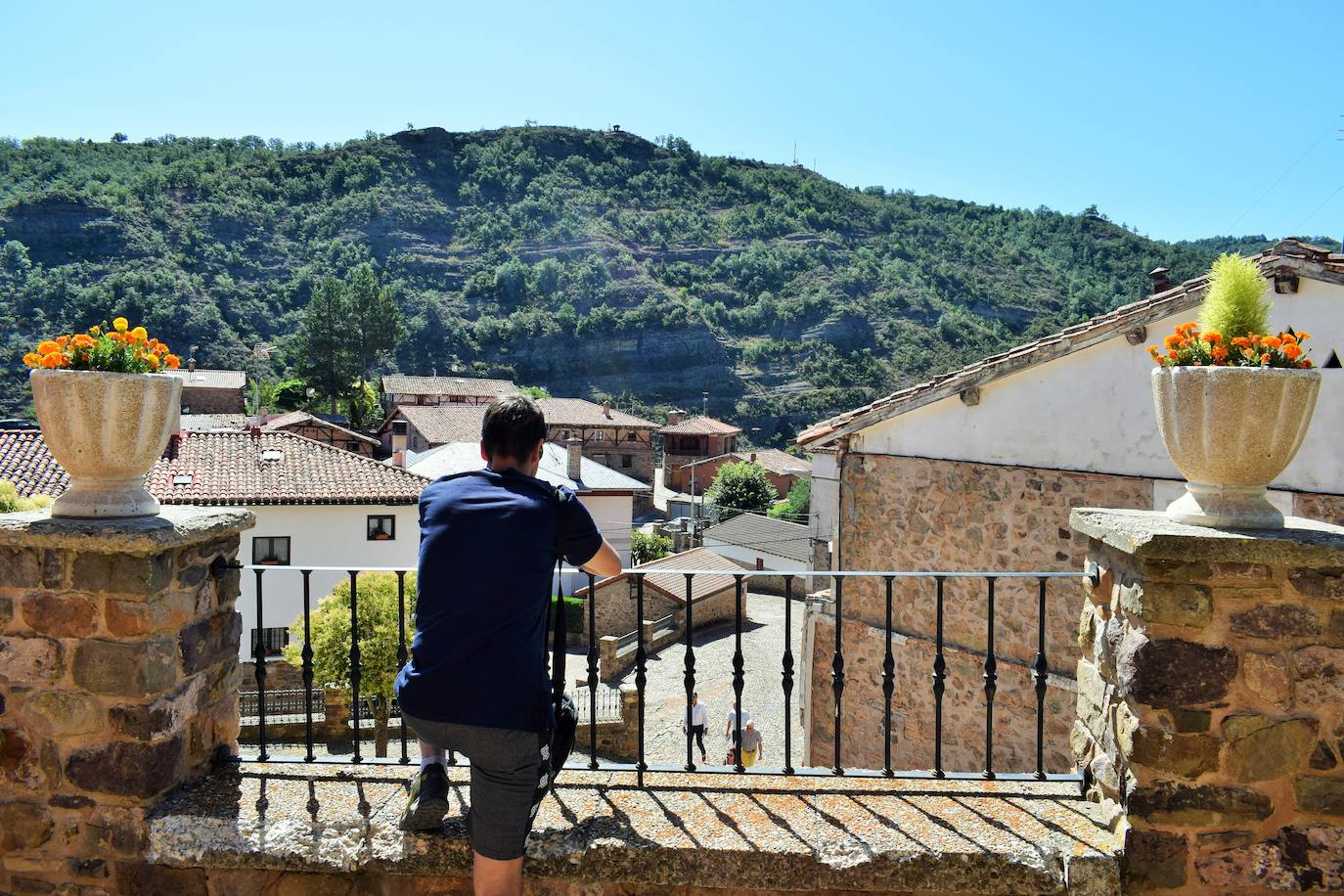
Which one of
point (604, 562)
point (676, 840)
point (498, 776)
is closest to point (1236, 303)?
point (604, 562)

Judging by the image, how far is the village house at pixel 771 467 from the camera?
184 ft

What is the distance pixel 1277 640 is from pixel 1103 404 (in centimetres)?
624

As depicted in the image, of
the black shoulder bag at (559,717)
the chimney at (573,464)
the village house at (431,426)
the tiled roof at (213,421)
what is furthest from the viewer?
the village house at (431,426)

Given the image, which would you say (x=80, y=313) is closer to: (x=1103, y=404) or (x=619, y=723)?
(x=619, y=723)

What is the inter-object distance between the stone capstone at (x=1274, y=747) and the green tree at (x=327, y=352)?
65.3 m

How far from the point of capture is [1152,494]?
26.4 ft

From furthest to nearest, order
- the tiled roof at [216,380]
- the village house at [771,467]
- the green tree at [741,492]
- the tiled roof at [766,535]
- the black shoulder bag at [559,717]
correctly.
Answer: the tiled roof at [216,380] → the village house at [771,467] → the green tree at [741,492] → the tiled roof at [766,535] → the black shoulder bag at [559,717]

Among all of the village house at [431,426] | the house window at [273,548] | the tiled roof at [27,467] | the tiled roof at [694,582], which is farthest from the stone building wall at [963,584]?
the village house at [431,426]

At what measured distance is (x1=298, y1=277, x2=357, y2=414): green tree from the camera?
63.4m

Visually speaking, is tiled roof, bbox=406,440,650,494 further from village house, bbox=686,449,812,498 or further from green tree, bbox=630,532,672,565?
village house, bbox=686,449,812,498

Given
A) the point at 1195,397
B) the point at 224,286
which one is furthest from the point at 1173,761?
the point at 224,286

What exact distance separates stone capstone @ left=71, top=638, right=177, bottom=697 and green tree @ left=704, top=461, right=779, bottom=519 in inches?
1833

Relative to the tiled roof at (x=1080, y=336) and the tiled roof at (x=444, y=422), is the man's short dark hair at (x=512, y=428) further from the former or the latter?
the tiled roof at (x=444, y=422)

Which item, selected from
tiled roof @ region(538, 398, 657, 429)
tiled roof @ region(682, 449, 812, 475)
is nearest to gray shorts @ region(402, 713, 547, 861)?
tiled roof @ region(682, 449, 812, 475)
